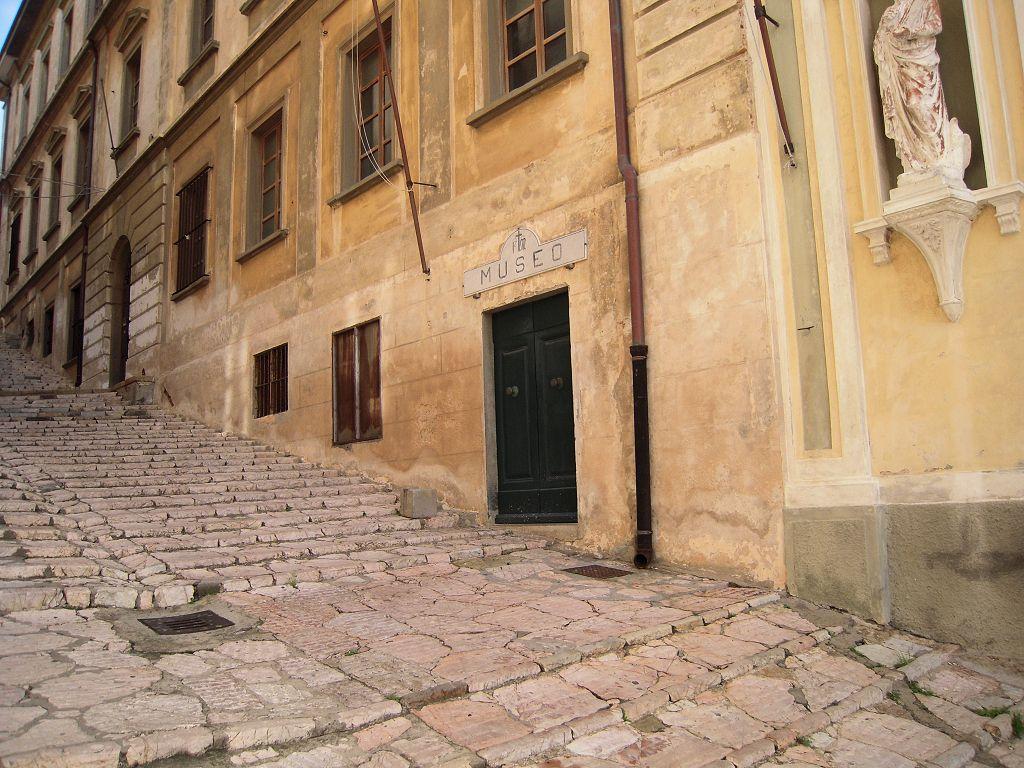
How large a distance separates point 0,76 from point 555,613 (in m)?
31.5

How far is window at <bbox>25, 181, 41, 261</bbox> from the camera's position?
81.0ft

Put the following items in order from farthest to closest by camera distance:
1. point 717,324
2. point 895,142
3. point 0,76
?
point 0,76 < point 717,324 < point 895,142

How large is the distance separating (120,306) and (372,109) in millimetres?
10262

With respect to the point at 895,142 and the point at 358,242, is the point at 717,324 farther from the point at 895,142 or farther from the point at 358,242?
the point at 358,242

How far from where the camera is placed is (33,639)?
4324 mm

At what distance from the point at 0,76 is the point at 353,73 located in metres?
24.1

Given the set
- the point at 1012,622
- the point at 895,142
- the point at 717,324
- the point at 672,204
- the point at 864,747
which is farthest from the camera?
the point at 672,204

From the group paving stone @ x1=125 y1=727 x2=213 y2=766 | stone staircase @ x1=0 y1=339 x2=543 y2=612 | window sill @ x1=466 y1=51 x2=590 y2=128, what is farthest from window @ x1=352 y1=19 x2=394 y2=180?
paving stone @ x1=125 y1=727 x2=213 y2=766

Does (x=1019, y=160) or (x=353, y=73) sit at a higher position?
(x=353, y=73)

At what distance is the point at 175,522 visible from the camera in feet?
23.7

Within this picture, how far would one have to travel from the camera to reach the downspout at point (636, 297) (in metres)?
6.47

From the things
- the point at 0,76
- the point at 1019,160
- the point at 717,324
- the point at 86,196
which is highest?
the point at 0,76

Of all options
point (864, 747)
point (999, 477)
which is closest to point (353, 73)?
point (999, 477)

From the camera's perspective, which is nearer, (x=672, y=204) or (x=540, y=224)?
(x=672, y=204)
